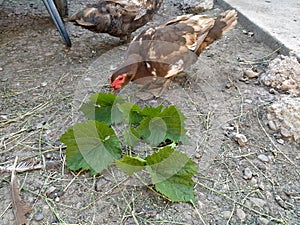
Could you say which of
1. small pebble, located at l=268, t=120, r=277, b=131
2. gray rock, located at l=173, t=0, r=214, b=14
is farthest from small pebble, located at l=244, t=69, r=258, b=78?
gray rock, located at l=173, t=0, r=214, b=14

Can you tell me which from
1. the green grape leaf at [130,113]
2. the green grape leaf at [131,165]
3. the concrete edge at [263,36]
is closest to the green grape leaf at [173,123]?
the green grape leaf at [130,113]

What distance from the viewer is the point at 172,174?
3.92 ft

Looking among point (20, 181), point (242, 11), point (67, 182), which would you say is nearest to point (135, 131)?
point (67, 182)

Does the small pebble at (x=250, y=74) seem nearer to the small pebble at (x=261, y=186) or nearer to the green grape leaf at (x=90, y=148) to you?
the small pebble at (x=261, y=186)

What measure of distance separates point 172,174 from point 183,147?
28 centimetres

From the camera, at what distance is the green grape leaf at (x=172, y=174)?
1165 millimetres

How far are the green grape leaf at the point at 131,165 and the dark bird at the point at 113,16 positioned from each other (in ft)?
4.28

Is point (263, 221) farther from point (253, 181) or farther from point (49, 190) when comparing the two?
point (49, 190)

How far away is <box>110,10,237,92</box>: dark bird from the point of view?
5.76 ft

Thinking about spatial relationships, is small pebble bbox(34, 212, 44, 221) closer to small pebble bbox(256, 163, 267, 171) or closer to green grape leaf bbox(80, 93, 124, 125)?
green grape leaf bbox(80, 93, 124, 125)

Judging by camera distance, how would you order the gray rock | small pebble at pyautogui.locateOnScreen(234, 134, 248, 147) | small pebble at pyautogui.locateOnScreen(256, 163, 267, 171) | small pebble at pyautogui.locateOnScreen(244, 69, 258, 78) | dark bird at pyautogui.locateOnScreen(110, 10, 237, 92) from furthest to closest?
the gray rock
small pebble at pyautogui.locateOnScreen(244, 69, 258, 78)
dark bird at pyautogui.locateOnScreen(110, 10, 237, 92)
small pebble at pyautogui.locateOnScreen(234, 134, 248, 147)
small pebble at pyautogui.locateOnScreen(256, 163, 267, 171)

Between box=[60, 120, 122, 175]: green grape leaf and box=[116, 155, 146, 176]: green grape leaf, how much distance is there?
8 centimetres

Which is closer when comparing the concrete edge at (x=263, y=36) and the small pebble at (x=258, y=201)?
the small pebble at (x=258, y=201)

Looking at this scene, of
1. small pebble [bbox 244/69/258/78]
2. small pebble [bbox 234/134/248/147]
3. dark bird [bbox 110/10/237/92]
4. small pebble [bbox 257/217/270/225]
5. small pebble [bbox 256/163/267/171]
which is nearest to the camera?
small pebble [bbox 257/217/270/225]
